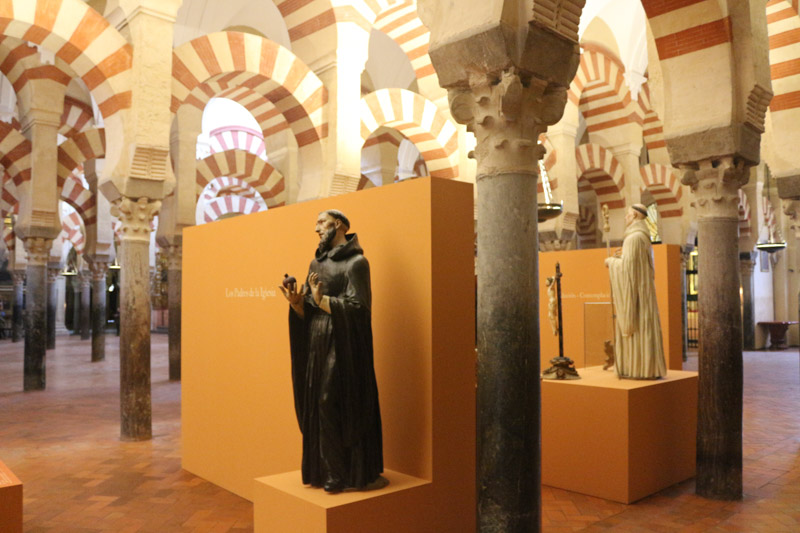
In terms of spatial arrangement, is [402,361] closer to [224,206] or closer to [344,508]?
[344,508]

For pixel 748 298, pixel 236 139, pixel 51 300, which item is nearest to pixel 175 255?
pixel 236 139

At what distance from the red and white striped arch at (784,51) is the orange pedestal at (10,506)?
718 centimetres

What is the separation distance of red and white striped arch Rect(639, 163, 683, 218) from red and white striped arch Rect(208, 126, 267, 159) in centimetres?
889

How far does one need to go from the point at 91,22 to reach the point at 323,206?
157 inches

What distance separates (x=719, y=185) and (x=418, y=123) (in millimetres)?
5379

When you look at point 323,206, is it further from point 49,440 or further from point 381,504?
point 49,440

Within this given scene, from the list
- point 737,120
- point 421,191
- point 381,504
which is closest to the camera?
point 381,504

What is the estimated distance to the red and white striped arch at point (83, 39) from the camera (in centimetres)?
622

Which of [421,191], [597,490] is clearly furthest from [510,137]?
[597,490]

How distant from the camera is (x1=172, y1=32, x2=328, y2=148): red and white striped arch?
7395 millimetres

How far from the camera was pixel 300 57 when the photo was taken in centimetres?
874

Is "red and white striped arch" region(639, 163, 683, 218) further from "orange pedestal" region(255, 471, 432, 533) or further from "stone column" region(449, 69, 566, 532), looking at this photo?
"orange pedestal" region(255, 471, 432, 533)

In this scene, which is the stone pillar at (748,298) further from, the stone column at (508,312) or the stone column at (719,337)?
the stone column at (508,312)

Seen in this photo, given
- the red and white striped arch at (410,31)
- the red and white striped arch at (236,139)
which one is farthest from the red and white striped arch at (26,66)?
the red and white striped arch at (236,139)
